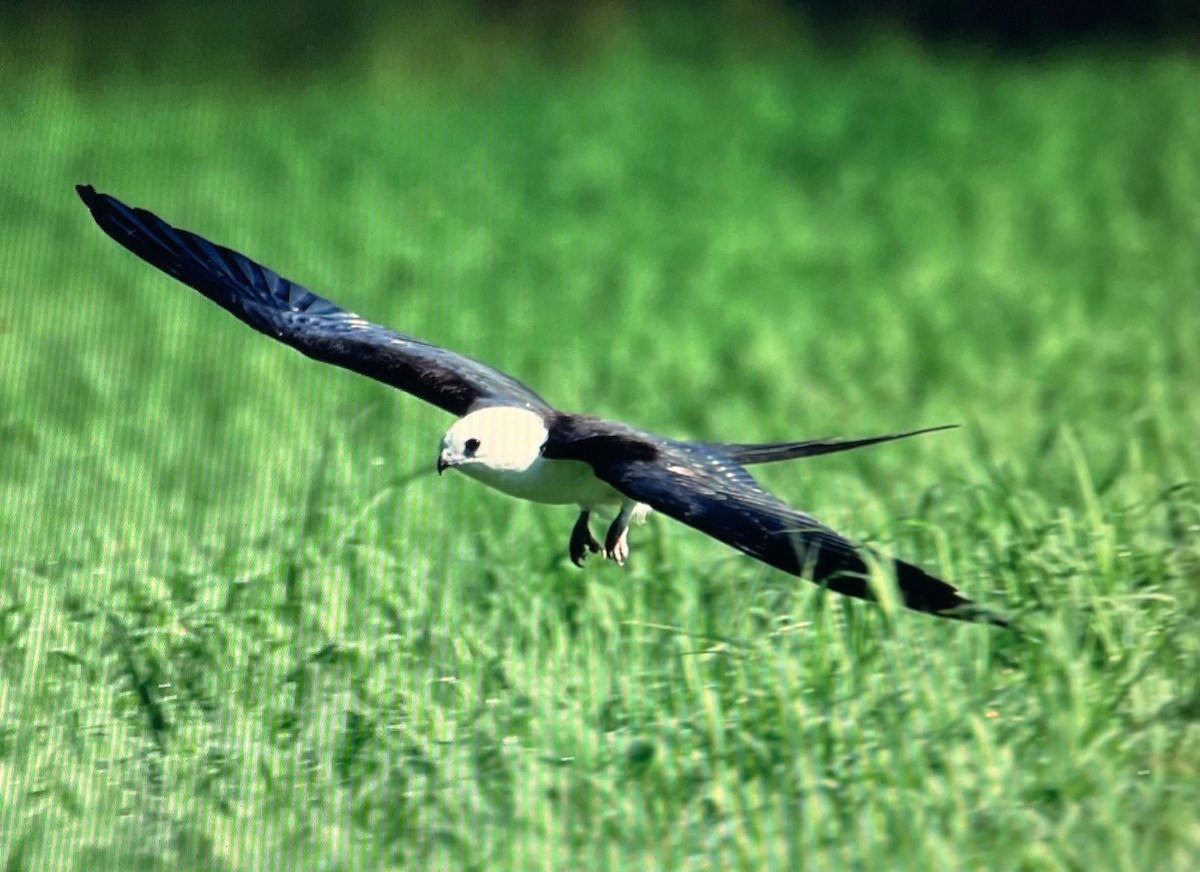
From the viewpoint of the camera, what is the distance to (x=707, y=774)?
13.5 feet

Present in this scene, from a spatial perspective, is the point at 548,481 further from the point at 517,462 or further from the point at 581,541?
the point at 581,541

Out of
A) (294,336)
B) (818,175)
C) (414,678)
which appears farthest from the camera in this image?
(818,175)

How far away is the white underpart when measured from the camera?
188 inches

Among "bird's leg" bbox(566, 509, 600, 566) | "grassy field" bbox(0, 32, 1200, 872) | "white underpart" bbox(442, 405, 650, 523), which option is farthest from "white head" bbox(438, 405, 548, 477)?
"grassy field" bbox(0, 32, 1200, 872)

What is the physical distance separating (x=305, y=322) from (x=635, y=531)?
116cm

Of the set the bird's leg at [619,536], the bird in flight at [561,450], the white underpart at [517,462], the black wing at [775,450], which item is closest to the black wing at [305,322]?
the bird in flight at [561,450]

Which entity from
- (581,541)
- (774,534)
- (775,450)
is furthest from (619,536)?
(774,534)

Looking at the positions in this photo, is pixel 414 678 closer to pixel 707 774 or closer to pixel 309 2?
pixel 707 774

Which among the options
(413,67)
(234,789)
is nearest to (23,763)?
(234,789)

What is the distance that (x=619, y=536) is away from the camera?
488 centimetres

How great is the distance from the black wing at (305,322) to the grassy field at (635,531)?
0.40 m

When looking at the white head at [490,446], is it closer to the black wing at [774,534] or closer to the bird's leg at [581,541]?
the bird's leg at [581,541]

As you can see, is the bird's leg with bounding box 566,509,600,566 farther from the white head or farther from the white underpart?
the white head

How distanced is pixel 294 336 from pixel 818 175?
7619mm
